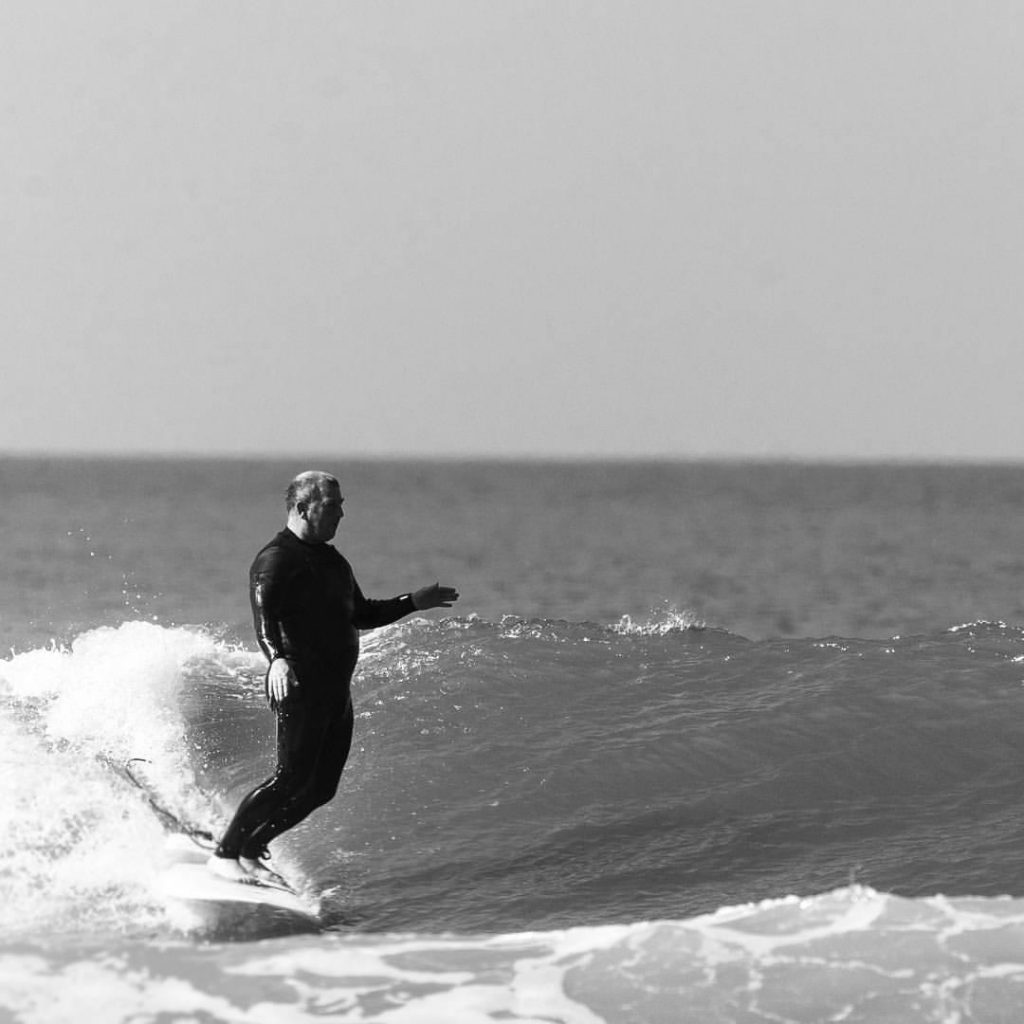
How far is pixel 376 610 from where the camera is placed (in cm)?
826

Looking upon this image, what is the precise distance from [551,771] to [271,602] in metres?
3.85

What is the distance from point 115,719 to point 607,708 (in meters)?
4.01

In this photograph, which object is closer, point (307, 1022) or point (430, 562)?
point (307, 1022)

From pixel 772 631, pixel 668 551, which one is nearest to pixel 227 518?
pixel 668 551

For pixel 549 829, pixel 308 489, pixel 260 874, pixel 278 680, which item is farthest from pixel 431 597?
pixel 549 829

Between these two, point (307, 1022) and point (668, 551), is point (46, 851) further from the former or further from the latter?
point (668, 551)

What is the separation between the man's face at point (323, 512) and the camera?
790 cm

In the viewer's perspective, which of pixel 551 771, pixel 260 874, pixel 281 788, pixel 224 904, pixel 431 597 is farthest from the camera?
pixel 551 771

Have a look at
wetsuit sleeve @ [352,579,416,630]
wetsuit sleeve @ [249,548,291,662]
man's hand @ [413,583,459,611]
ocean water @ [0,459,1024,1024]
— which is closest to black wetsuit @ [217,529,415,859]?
wetsuit sleeve @ [249,548,291,662]

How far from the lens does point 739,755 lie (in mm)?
11289

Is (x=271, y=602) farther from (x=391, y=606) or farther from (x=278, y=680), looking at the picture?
(x=391, y=606)

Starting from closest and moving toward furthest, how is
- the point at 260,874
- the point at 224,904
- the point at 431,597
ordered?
the point at 224,904, the point at 260,874, the point at 431,597

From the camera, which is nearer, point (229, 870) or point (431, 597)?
point (229, 870)

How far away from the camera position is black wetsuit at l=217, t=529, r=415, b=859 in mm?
7785
